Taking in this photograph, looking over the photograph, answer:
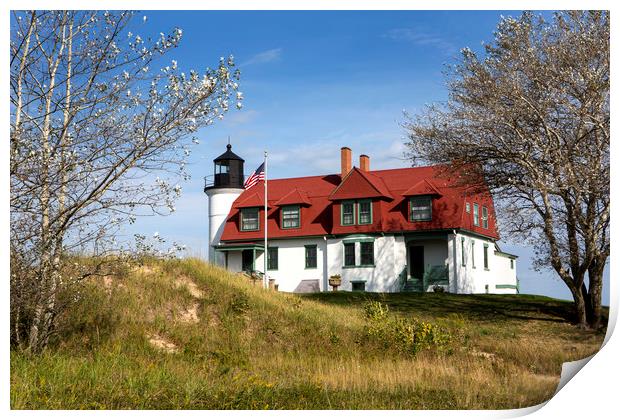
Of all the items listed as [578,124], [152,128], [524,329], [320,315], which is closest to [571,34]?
[578,124]

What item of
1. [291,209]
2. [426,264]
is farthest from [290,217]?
[426,264]

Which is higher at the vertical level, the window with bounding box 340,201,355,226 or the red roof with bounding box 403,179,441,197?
the red roof with bounding box 403,179,441,197

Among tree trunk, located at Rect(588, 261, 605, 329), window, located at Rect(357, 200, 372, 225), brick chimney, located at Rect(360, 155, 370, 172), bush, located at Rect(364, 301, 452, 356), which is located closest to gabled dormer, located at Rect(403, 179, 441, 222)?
window, located at Rect(357, 200, 372, 225)

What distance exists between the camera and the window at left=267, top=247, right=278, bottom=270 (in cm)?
1847

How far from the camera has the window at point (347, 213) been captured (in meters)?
18.8

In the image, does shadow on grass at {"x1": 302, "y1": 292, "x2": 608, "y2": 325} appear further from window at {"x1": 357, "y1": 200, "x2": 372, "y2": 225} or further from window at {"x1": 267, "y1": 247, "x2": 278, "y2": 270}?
window at {"x1": 357, "y1": 200, "x2": 372, "y2": 225}

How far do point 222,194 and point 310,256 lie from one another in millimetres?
2949

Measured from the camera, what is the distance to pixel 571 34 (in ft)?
34.5

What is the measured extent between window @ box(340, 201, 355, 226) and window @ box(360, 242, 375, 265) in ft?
4.10

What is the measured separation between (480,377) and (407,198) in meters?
10.7

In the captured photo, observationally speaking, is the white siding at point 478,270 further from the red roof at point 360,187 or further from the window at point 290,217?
the window at point 290,217

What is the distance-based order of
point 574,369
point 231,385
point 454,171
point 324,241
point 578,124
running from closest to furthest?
point 231,385 → point 574,369 → point 578,124 → point 454,171 → point 324,241

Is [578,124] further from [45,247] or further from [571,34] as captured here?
[45,247]

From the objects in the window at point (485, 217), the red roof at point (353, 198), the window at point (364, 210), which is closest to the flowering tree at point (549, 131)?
the window at point (485, 217)
